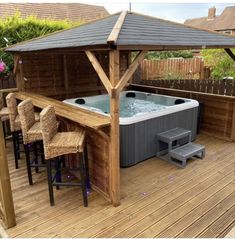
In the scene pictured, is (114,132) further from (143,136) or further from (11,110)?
(11,110)

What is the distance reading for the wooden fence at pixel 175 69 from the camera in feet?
29.9

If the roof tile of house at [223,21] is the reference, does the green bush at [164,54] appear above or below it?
below

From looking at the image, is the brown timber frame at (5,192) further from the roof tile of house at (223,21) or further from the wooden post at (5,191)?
the roof tile of house at (223,21)

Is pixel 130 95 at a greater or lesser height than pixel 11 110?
lesser

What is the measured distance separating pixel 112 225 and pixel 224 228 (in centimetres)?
126

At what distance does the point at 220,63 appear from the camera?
9367mm

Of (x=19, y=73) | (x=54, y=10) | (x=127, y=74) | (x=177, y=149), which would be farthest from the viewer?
(x=54, y=10)

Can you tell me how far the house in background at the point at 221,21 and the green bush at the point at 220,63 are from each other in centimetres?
1568

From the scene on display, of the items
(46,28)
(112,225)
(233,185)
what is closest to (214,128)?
(233,185)

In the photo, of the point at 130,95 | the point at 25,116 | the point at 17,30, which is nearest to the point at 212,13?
the point at 130,95

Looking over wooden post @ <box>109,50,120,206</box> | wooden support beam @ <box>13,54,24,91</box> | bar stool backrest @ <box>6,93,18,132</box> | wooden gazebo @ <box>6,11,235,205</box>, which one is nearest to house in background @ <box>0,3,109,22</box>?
wooden support beam @ <box>13,54,24,91</box>

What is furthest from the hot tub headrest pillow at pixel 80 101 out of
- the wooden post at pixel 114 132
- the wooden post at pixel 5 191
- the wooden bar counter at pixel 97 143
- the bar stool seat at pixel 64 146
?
the wooden post at pixel 5 191

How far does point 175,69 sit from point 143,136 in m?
6.99

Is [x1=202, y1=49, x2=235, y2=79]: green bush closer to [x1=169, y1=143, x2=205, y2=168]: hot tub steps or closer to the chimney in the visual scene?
[x1=169, y1=143, x2=205, y2=168]: hot tub steps
